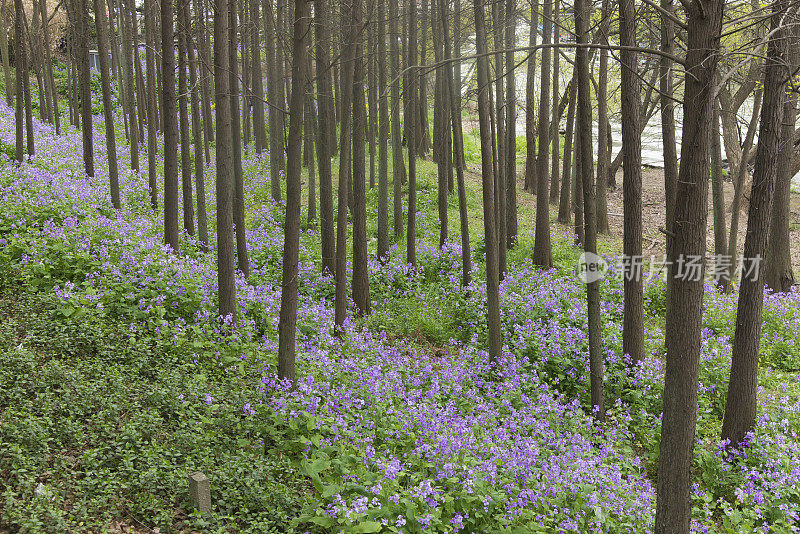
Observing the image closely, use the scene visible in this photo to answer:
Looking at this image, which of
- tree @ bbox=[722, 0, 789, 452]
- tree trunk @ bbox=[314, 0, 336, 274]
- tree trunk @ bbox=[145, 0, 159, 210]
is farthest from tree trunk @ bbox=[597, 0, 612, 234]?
tree trunk @ bbox=[145, 0, 159, 210]

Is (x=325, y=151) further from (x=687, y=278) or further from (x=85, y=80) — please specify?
(x=687, y=278)

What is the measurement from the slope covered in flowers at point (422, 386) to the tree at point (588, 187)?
0.42 metres

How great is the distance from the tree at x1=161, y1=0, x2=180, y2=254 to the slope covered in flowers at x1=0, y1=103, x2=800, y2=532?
63 cm

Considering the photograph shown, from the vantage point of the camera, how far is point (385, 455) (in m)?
5.98

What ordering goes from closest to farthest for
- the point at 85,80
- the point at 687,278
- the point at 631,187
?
the point at 687,278
the point at 631,187
the point at 85,80

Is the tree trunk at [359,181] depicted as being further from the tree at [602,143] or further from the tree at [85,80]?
the tree at [85,80]

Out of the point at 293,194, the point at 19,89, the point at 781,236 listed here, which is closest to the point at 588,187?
the point at 293,194

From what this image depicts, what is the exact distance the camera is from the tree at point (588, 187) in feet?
24.0

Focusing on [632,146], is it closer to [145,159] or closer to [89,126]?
[89,126]

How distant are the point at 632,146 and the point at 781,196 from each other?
557 centimetres

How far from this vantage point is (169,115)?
32.5 feet

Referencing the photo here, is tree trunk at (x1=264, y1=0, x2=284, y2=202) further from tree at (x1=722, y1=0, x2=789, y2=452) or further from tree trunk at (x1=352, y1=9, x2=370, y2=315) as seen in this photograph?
tree at (x1=722, y1=0, x2=789, y2=452)

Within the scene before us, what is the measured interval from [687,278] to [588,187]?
3.57m

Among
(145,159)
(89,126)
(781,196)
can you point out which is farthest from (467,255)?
(145,159)
